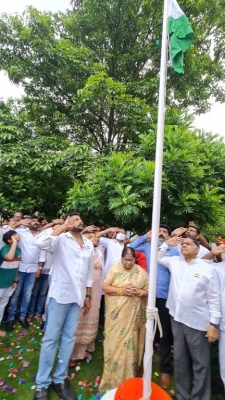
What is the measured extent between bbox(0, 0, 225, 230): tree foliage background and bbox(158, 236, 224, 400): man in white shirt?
1815 millimetres

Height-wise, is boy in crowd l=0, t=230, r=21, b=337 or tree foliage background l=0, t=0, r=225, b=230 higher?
tree foliage background l=0, t=0, r=225, b=230

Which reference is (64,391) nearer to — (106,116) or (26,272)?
(26,272)

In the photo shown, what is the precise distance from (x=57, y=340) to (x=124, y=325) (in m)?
0.74

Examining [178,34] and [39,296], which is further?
[39,296]

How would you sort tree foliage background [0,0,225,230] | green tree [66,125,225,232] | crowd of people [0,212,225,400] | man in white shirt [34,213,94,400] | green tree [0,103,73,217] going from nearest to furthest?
crowd of people [0,212,225,400] → man in white shirt [34,213,94,400] → green tree [66,125,225,232] → tree foliage background [0,0,225,230] → green tree [0,103,73,217]

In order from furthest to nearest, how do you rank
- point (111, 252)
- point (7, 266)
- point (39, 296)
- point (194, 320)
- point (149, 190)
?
point (149, 190) < point (39, 296) < point (111, 252) < point (7, 266) < point (194, 320)

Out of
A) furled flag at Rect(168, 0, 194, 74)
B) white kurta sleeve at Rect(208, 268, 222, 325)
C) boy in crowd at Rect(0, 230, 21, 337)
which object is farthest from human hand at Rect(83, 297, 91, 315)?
furled flag at Rect(168, 0, 194, 74)

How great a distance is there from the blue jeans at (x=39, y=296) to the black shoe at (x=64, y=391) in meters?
1.84

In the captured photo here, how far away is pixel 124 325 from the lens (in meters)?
2.59

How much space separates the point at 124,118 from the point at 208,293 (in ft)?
16.9

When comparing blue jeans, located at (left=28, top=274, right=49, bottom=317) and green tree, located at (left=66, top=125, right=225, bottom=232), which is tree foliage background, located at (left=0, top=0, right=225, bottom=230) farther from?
blue jeans, located at (left=28, top=274, right=49, bottom=317)

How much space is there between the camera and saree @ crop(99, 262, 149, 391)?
2545 millimetres

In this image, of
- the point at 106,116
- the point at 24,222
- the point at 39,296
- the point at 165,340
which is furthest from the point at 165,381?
the point at 106,116

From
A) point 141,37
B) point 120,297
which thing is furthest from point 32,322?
point 141,37
